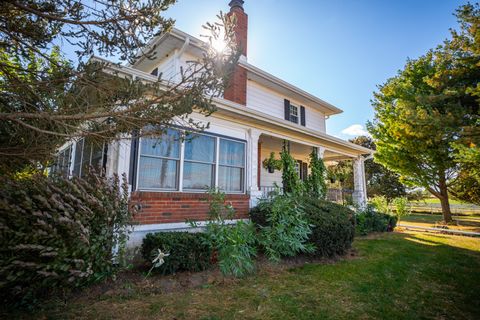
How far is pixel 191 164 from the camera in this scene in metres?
6.73

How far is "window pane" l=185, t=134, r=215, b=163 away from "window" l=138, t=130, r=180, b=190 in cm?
35

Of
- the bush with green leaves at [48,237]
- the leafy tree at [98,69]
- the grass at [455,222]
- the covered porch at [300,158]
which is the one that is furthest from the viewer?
the grass at [455,222]

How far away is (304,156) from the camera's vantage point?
47.6 feet

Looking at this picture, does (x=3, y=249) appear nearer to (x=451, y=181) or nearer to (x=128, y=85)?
(x=128, y=85)

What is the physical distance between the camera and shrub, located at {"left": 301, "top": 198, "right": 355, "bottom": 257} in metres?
6.25

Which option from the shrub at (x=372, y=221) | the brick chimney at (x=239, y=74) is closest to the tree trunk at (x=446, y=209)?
the shrub at (x=372, y=221)

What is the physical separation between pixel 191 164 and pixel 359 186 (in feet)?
33.8

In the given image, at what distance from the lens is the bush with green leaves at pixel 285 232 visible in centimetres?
571

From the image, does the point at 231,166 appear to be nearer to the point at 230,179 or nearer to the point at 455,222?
the point at 230,179

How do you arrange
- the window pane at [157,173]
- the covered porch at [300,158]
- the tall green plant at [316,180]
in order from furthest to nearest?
the covered porch at [300,158] → the tall green plant at [316,180] → the window pane at [157,173]

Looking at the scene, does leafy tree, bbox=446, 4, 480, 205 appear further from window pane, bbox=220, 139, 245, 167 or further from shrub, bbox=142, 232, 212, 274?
shrub, bbox=142, 232, 212, 274

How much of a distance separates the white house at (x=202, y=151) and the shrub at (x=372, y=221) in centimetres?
120

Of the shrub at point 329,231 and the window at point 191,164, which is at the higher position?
the window at point 191,164

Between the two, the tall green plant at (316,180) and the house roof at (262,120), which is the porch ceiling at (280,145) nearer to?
the house roof at (262,120)
